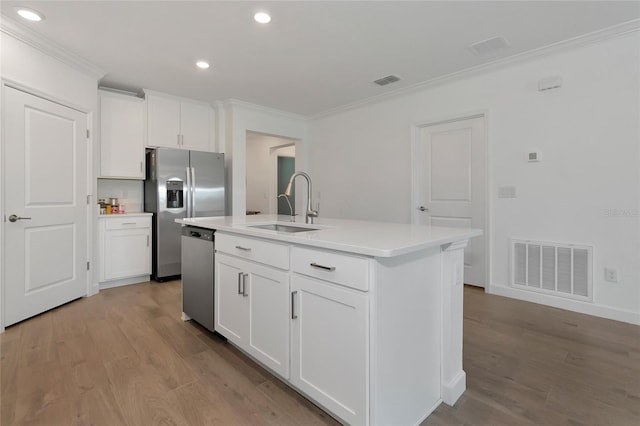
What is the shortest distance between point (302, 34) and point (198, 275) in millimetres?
2254

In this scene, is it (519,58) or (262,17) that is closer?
(262,17)

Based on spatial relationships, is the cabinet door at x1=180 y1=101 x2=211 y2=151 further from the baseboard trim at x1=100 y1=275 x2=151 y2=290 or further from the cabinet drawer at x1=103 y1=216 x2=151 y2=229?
the baseboard trim at x1=100 y1=275 x2=151 y2=290

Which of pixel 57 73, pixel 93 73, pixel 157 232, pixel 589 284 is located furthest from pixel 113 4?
pixel 589 284

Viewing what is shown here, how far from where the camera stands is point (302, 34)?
2791 mm

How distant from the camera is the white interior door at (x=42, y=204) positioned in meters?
2.60

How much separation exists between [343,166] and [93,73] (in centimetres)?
341

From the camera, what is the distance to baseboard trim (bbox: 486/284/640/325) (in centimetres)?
264

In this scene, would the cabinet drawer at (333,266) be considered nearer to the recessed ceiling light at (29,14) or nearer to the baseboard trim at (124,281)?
the recessed ceiling light at (29,14)

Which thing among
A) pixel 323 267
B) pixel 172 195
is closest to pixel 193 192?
pixel 172 195

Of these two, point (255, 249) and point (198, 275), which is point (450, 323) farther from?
point (198, 275)

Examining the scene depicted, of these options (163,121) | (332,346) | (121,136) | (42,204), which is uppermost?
(163,121)

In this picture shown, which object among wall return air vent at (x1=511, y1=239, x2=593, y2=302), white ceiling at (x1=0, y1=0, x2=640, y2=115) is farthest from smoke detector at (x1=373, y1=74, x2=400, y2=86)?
wall return air vent at (x1=511, y1=239, x2=593, y2=302)

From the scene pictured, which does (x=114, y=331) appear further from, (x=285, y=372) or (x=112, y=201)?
(x=112, y=201)

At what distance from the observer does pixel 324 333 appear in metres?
1.41
